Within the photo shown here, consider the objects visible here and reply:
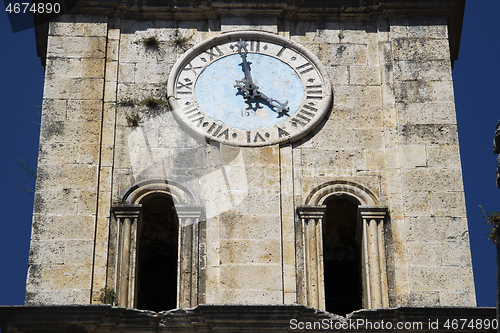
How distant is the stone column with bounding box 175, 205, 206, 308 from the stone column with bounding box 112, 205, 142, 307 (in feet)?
2.61

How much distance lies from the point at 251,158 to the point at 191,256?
7.25 feet

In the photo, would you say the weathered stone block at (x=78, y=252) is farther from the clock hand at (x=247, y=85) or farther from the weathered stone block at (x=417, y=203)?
the weathered stone block at (x=417, y=203)

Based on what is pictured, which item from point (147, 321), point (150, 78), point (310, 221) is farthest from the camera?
point (150, 78)

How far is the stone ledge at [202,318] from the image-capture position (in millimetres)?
21859

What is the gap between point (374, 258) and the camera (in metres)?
23.5

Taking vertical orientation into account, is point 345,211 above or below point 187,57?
below

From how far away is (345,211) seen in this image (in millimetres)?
24938

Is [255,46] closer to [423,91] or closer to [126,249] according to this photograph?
[423,91]

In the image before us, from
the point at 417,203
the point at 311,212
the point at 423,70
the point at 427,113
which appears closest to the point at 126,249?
the point at 311,212

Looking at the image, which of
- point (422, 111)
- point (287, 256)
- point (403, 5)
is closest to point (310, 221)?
point (287, 256)

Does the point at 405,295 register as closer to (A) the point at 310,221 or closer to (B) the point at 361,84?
(A) the point at 310,221

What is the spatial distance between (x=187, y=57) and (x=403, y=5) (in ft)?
14.3

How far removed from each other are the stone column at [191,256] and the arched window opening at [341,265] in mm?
2649

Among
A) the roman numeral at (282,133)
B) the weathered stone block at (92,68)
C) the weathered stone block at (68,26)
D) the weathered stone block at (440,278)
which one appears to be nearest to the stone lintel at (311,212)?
the roman numeral at (282,133)
